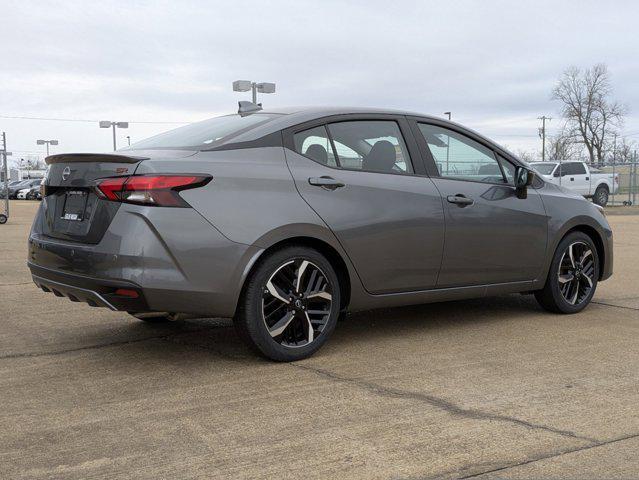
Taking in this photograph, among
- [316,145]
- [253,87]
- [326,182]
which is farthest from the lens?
[253,87]

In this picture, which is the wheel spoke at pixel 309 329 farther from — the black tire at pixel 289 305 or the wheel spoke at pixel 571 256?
the wheel spoke at pixel 571 256

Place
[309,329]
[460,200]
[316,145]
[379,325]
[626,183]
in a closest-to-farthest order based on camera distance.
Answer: [309,329] < [316,145] < [460,200] < [379,325] < [626,183]

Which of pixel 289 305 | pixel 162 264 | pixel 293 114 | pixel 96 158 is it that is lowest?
pixel 289 305

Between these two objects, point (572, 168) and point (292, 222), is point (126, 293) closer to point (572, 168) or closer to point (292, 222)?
point (292, 222)

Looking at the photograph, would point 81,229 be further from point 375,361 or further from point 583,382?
point 583,382

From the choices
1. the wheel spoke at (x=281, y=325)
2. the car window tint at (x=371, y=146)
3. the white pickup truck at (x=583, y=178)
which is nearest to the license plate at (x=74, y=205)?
the wheel spoke at (x=281, y=325)

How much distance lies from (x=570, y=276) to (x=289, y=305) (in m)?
2.81

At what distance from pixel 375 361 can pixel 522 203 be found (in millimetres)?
1974

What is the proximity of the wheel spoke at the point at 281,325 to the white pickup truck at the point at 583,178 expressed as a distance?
25008 mm

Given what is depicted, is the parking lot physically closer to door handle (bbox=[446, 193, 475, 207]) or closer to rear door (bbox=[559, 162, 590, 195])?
door handle (bbox=[446, 193, 475, 207])

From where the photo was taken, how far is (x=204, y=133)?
4.86 m

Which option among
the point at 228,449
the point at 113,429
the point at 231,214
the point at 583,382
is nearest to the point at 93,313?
the point at 231,214

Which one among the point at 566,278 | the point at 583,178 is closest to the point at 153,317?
the point at 566,278

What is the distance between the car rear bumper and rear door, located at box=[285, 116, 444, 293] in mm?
691
